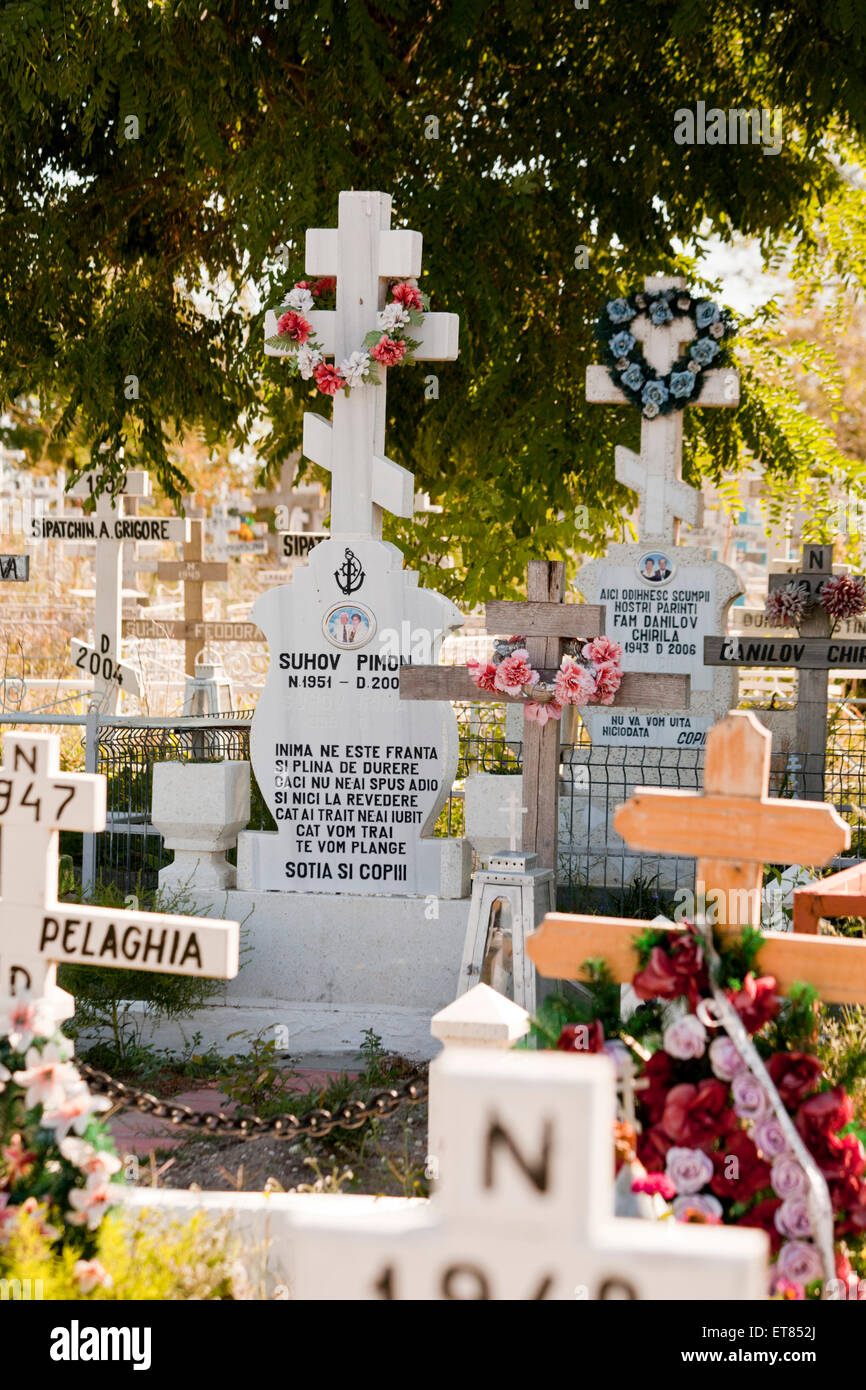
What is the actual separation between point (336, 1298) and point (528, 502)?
9256 millimetres

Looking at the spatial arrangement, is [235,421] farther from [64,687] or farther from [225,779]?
[225,779]

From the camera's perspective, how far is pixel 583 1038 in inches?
155

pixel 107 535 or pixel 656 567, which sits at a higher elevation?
pixel 107 535

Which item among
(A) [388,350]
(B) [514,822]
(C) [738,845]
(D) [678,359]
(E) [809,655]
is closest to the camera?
(C) [738,845]

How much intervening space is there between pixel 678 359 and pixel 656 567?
142 cm

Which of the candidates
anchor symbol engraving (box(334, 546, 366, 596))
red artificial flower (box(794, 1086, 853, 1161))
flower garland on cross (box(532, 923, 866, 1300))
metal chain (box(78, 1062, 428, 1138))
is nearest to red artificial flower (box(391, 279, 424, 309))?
anchor symbol engraving (box(334, 546, 366, 596))

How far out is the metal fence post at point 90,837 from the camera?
25.9 feet

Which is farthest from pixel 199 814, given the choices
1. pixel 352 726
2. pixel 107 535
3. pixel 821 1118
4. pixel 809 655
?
pixel 107 535

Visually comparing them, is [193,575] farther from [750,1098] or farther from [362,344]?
[750,1098]

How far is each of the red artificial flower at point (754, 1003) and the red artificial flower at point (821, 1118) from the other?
0.22 meters

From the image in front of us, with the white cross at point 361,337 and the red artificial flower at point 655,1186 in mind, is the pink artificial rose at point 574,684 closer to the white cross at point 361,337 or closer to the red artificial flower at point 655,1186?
the white cross at point 361,337

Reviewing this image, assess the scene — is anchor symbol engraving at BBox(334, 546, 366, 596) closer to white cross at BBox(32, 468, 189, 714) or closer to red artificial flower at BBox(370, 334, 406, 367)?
red artificial flower at BBox(370, 334, 406, 367)

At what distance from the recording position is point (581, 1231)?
87.6 inches

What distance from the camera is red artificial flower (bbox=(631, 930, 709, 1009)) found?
3.77 metres
